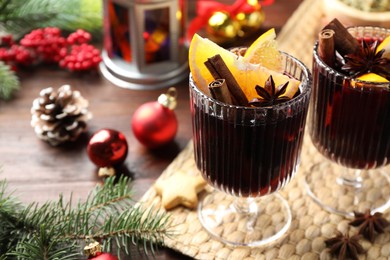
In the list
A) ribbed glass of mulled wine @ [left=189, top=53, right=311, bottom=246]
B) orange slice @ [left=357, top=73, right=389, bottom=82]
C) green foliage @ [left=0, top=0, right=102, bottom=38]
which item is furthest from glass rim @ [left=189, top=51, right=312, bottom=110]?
green foliage @ [left=0, top=0, right=102, bottom=38]

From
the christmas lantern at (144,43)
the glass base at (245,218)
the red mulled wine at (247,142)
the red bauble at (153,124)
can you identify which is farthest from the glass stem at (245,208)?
the christmas lantern at (144,43)

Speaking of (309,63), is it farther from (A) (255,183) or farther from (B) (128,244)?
(B) (128,244)

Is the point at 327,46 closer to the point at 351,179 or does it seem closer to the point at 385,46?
the point at 385,46

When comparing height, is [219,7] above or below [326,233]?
above

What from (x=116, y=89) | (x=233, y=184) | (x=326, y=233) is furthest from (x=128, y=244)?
(x=116, y=89)

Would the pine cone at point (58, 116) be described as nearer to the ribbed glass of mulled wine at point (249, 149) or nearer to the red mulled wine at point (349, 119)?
the ribbed glass of mulled wine at point (249, 149)

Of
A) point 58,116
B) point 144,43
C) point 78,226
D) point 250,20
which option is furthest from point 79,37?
point 78,226

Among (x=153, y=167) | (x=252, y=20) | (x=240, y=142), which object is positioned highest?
(x=240, y=142)
